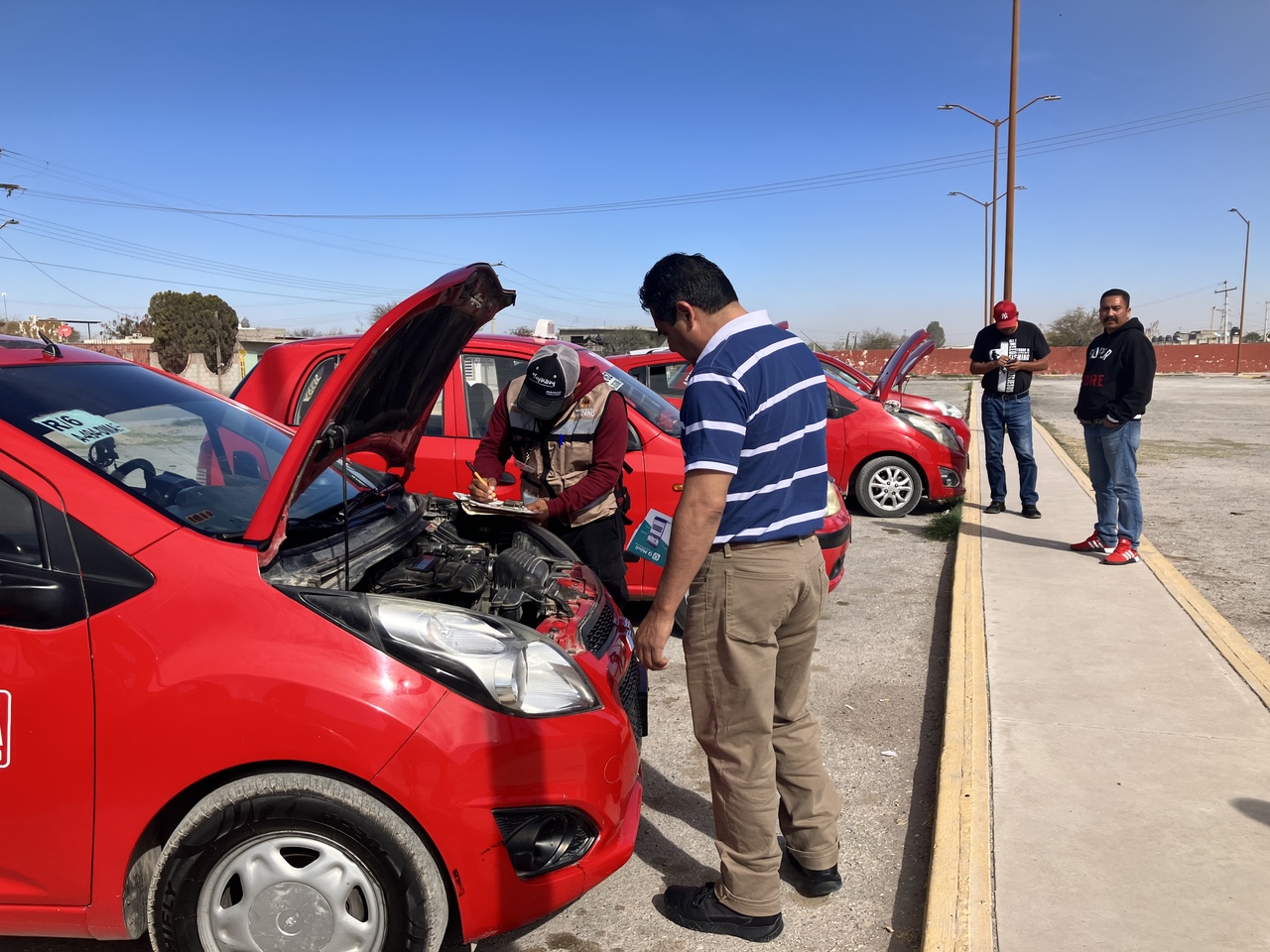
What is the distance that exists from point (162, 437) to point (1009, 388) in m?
7.33

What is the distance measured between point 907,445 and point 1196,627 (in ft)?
12.4

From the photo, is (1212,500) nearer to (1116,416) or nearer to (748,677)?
(1116,416)

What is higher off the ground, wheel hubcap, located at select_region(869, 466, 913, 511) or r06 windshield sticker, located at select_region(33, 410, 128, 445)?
r06 windshield sticker, located at select_region(33, 410, 128, 445)

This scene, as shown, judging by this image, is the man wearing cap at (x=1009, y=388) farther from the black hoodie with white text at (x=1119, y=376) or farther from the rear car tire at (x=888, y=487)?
the black hoodie with white text at (x=1119, y=376)

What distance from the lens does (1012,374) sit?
8406mm

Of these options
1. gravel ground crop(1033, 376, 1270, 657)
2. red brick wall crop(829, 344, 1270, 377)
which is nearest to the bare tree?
red brick wall crop(829, 344, 1270, 377)

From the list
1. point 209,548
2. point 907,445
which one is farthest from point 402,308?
point 907,445

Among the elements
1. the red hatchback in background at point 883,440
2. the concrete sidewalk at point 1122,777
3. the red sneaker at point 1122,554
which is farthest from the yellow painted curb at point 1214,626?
the red hatchback in background at point 883,440

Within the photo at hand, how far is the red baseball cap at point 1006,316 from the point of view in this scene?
28.2 ft

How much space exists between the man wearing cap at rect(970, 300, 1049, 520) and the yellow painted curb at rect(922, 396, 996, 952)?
341cm

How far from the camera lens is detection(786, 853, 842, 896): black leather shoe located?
9.63ft

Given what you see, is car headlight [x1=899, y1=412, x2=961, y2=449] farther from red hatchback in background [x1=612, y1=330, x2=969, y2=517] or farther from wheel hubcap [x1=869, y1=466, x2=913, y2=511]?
wheel hubcap [x1=869, y1=466, x2=913, y2=511]

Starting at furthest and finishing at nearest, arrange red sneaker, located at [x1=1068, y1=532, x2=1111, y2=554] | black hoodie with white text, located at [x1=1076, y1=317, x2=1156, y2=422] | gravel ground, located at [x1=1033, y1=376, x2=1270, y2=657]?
1. red sneaker, located at [x1=1068, y1=532, x2=1111, y2=554]
2. black hoodie with white text, located at [x1=1076, y1=317, x2=1156, y2=422]
3. gravel ground, located at [x1=1033, y1=376, x2=1270, y2=657]

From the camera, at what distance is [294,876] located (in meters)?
2.22
